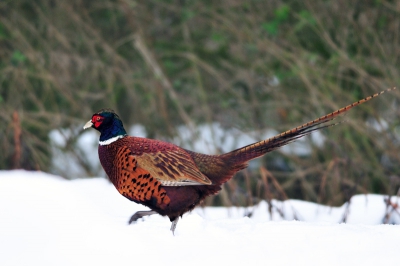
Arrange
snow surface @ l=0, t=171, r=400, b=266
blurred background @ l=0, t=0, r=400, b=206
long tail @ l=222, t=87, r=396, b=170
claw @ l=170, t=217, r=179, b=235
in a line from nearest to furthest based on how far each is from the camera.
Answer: snow surface @ l=0, t=171, r=400, b=266
claw @ l=170, t=217, r=179, b=235
long tail @ l=222, t=87, r=396, b=170
blurred background @ l=0, t=0, r=400, b=206

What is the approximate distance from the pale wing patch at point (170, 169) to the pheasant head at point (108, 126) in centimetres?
19

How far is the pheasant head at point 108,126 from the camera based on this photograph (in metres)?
2.86

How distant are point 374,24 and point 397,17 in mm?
235

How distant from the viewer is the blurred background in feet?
19.5

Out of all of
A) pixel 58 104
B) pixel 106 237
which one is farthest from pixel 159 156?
pixel 58 104

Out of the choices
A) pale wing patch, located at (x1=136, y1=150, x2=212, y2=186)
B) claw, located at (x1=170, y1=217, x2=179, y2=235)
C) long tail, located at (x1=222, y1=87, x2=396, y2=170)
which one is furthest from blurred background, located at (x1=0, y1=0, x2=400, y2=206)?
claw, located at (x1=170, y1=217, x2=179, y2=235)

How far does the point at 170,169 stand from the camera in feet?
9.26

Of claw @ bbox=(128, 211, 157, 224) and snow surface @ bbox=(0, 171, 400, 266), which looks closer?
snow surface @ bbox=(0, 171, 400, 266)

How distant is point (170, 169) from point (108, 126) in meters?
0.38

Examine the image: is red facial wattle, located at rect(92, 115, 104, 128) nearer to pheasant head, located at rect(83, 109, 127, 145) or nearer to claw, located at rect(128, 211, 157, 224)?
pheasant head, located at rect(83, 109, 127, 145)

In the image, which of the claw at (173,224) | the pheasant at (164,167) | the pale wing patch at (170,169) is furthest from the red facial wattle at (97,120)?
the claw at (173,224)

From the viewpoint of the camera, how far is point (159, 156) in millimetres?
2875

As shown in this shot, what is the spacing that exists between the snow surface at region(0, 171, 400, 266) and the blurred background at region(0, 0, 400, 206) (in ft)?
9.01

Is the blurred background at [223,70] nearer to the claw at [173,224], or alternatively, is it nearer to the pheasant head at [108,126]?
the pheasant head at [108,126]
